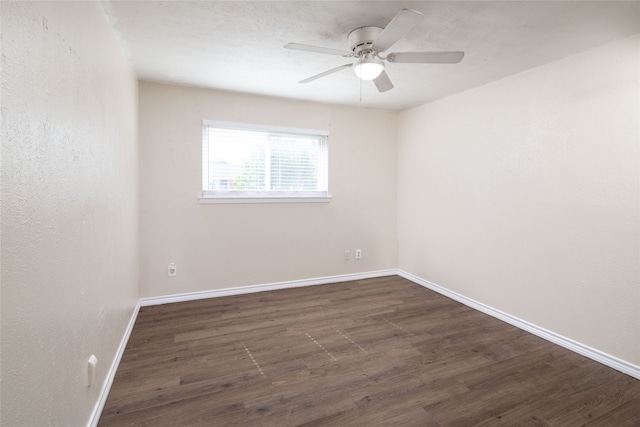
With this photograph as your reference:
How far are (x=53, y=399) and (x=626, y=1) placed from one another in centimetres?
328

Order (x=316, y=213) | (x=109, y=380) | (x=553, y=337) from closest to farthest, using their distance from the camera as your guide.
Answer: (x=109, y=380), (x=553, y=337), (x=316, y=213)

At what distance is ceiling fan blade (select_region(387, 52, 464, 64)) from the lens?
6.35 feet

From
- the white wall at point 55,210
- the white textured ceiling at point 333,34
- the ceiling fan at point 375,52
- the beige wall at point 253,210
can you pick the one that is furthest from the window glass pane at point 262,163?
the ceiling fan at point 375,52

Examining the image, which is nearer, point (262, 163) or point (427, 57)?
point (427, 57)

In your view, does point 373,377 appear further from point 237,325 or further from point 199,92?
point 199,92

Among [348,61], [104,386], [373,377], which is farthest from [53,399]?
[348,61]

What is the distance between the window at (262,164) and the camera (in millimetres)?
3523

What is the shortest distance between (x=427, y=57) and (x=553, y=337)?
2.42 metres

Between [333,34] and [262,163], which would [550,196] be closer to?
[333,34]

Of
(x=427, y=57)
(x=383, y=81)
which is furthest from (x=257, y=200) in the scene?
(x=427, y=57)

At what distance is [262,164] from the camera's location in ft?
12.2

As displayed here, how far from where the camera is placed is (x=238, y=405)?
1806 millimetres

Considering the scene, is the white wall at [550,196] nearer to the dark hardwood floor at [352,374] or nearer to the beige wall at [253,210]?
the dark hardwood floor at [352,374]

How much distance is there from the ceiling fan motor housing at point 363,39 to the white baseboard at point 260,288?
2695 mm
